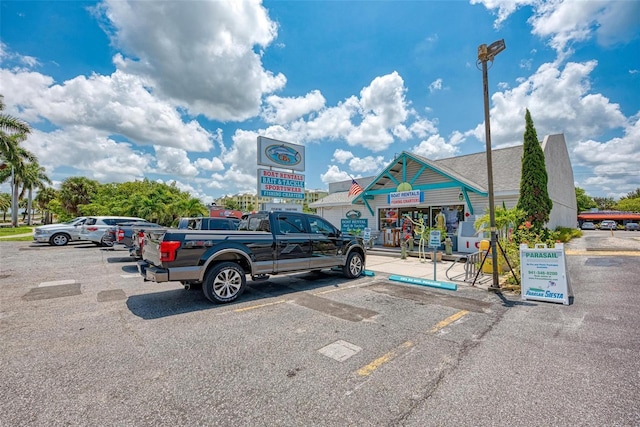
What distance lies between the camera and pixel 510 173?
1452 cm

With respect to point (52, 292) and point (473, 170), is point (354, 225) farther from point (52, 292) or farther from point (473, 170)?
point (52, 292)

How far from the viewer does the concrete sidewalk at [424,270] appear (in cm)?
816

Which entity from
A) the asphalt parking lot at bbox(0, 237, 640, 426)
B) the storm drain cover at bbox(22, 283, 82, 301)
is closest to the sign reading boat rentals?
the asphalt parking lot at bbox(0, 237, 640, 426)

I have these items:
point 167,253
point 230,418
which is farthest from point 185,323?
point 230,418

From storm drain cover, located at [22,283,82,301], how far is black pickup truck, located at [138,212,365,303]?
5.75 ft

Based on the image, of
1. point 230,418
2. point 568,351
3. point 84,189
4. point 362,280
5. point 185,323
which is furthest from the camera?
point 84,189

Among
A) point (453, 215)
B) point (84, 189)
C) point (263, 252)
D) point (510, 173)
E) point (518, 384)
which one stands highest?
point (84, 189)

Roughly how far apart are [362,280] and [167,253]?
5089 millimetres

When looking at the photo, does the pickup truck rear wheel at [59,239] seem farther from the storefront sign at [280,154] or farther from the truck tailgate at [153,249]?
the truck tailgate at [153,249]

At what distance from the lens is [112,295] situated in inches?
250

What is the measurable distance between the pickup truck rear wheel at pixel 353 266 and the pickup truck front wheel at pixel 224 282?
3246 mm

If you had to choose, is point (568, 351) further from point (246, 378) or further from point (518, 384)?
point (246, 378)

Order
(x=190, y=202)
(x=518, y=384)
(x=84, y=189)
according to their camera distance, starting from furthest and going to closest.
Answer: (x=84, y=189)
(x=190, y=202)
(x=518, y=384)

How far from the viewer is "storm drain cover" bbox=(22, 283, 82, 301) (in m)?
6.13
